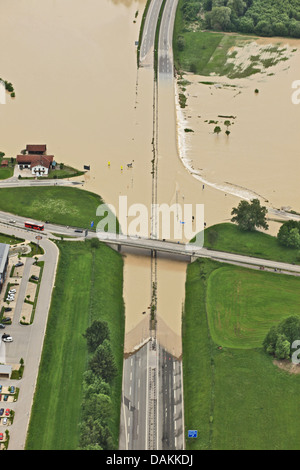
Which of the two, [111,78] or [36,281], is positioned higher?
[111,78]


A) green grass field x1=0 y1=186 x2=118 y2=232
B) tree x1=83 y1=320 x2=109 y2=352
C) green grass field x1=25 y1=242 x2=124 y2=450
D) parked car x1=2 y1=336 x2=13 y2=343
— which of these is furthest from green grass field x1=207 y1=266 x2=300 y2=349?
parked car x1=2 y1=336 x2=13 y2=343

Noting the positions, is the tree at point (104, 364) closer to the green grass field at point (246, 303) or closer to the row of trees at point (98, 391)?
the row of trees at point (98, 391)

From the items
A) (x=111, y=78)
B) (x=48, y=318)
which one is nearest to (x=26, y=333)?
(x=48, y=318)

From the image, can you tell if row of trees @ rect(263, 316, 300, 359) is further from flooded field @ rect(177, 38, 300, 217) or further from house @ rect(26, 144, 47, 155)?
house @ rect(26, 144, 47, 155)

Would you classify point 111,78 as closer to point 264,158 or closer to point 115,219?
point 264,158

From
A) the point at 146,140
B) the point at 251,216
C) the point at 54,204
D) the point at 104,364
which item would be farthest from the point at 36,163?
the point at 104,364

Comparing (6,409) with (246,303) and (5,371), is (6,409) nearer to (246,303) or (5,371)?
(5,371)
